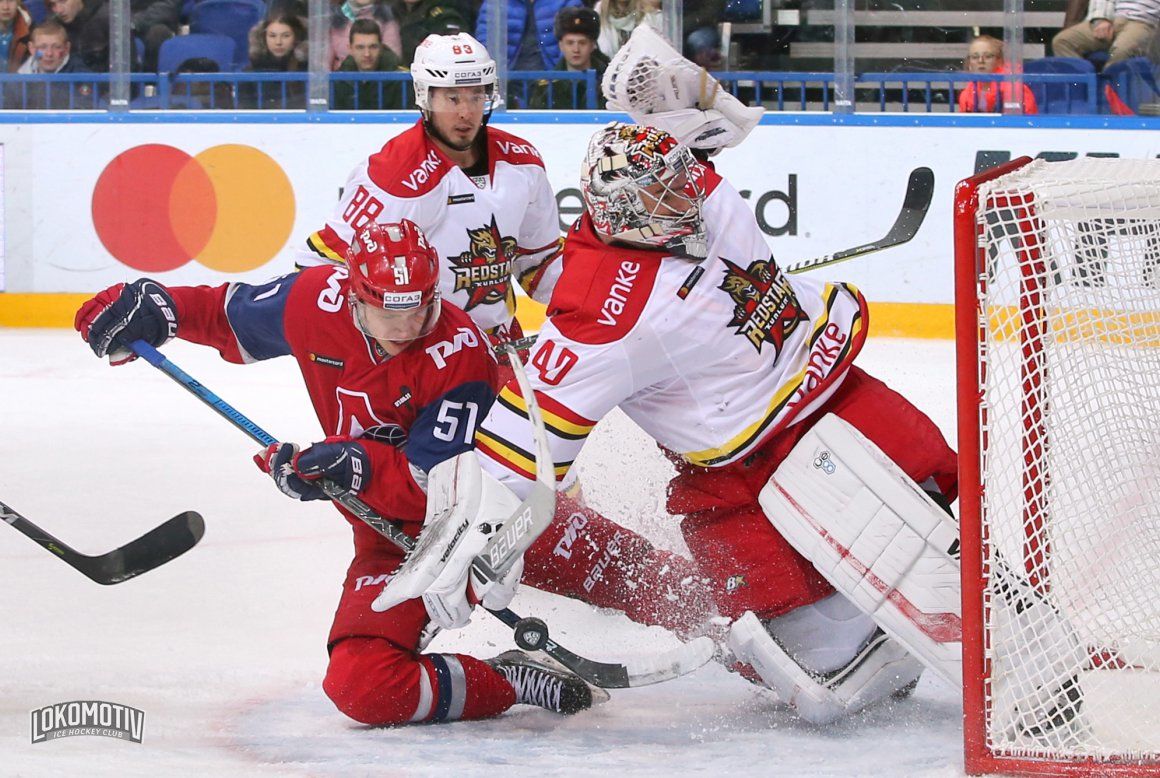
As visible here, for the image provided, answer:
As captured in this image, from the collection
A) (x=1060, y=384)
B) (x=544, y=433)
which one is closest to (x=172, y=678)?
(x=544, y=433)

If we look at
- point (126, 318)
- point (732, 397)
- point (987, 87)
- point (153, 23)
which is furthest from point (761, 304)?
point (153, 23)

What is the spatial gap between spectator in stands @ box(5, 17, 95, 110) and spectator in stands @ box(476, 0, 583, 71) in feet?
5.56

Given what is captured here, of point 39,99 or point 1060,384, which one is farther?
point 39,99

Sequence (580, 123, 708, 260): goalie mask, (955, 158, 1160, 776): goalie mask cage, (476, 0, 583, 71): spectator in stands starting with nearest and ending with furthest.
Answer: (955, 158, 1160, 776): goalie mask cage, (580, 123, 708, 260): goalie mask, (476, 0, 583, 71): spectator in stands

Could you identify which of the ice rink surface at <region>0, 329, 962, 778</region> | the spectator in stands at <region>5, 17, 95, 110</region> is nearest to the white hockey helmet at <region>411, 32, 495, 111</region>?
the ice rink surface at <region>0, 329, 962, 778</region>

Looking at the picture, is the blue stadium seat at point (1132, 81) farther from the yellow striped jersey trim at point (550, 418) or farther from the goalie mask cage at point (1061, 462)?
the yellow striped jersey trim at point (550, 418)

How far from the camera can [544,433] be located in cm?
216

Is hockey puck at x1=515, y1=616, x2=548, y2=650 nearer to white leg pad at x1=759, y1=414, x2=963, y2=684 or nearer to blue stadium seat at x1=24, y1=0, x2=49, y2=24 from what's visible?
white leg pad at x1=759, y1=414, x2=963, y2=684

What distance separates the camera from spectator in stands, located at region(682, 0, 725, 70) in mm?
6273

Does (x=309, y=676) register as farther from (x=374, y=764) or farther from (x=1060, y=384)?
(x=1060, y=384)

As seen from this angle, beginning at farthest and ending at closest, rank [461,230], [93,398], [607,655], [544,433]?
[93,398]
[461,230]
[607,655]
[544,433]

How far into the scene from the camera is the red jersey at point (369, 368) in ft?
8.16

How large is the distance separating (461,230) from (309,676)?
3.51 ft

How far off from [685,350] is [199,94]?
15.3ft
